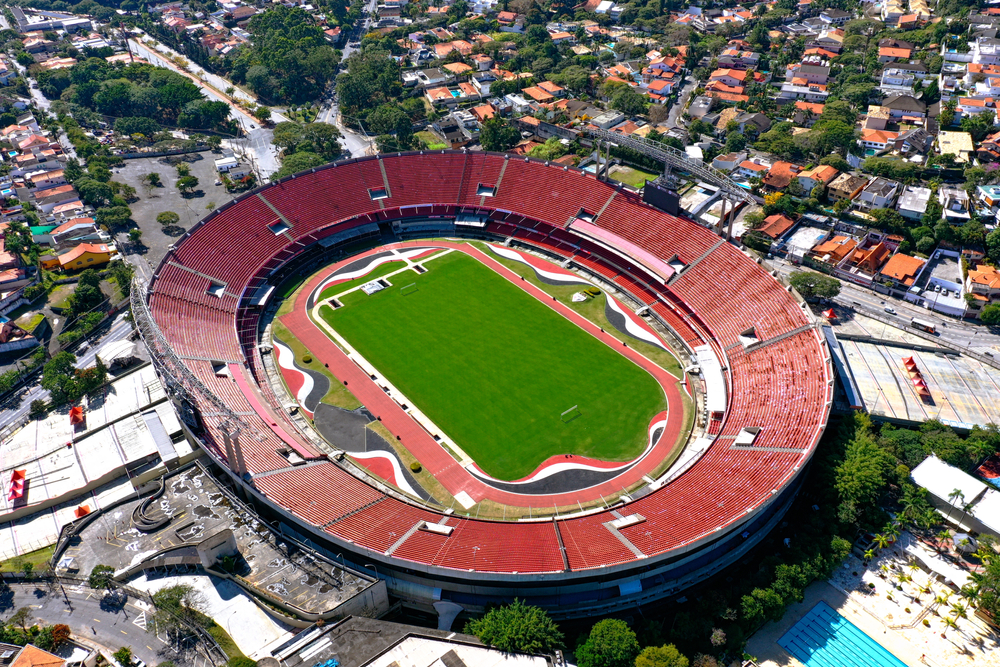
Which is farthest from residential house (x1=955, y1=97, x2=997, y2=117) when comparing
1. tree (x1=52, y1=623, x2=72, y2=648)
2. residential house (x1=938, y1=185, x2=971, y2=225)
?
tree (x1=52, y1=623, x2=72, y2=648)

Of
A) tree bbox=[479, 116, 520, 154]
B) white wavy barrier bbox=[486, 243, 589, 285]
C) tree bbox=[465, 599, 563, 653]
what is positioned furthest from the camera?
tree bbox=[479, 116, 520, 154]

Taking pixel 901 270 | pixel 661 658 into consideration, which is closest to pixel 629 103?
pixel 901 270

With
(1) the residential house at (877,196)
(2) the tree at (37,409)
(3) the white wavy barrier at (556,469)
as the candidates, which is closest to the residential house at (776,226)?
(1) the residential house at (877,196)

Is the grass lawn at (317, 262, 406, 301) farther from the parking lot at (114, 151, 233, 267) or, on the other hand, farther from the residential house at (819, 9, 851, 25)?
the residential house at (819, 9, 851, 25)

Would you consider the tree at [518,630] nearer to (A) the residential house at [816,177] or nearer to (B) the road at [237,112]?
(A) the residential house at [816,177]

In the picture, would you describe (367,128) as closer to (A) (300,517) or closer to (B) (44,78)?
(B) (44,78)

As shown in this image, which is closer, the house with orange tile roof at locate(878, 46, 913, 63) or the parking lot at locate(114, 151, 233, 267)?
the parking lot at locate(114, 151, 233, 267)
